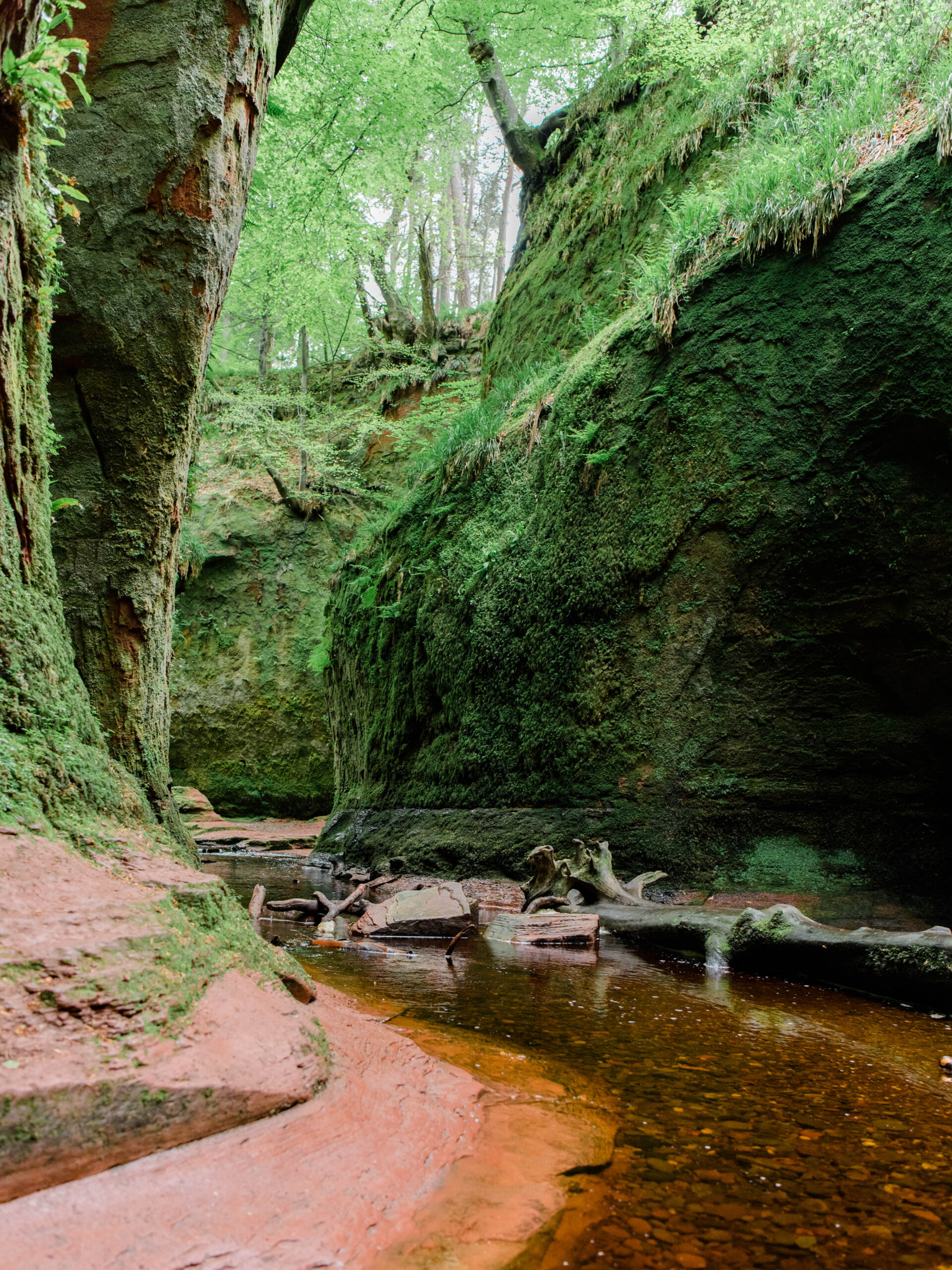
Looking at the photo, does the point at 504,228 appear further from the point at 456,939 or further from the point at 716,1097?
the point at 716,1097

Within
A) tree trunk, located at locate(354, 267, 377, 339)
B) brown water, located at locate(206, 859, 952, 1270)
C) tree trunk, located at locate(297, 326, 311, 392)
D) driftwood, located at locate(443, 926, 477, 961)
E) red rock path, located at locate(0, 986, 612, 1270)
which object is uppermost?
tree trunk, located at locate(354, 267, 377, 339)

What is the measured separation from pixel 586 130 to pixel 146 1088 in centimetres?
1638

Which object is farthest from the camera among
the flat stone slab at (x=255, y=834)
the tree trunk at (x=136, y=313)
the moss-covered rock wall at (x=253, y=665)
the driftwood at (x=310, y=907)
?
the moss-covered rock wall at (x=253, y=665)

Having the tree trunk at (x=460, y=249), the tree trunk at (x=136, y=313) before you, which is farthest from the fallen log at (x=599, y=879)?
the tree trunk at (x=460, y=249)

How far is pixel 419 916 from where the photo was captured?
6.49 m

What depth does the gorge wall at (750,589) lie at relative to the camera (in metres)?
6.43

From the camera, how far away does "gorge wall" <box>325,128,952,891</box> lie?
253 inches

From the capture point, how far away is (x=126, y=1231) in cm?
161

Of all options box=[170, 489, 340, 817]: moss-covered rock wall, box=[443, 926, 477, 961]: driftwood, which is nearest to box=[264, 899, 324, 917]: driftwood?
box=[443, 926, 477, 961]: driftwood

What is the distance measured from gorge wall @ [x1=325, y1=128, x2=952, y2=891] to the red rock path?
16.7 ft

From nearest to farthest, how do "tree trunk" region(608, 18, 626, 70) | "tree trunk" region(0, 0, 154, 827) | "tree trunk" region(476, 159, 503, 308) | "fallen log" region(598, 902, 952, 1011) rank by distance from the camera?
1. "tree trunk" region(0, 0, 154, 827)
2. "fallen log" region(598, 902, 952, 1011)
3. "tree trunk" region(608, 18, 626, 70)
4. "tree trunk" region(476, 159, 503, 308)

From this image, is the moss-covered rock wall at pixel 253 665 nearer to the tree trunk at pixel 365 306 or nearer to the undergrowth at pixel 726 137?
the tree trunk at pixel 365 306

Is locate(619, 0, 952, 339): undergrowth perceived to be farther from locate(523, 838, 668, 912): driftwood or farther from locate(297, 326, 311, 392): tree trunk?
locate(297, 326, 311, 392): tree trunk

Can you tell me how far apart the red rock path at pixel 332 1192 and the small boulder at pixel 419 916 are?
3.89 meters
